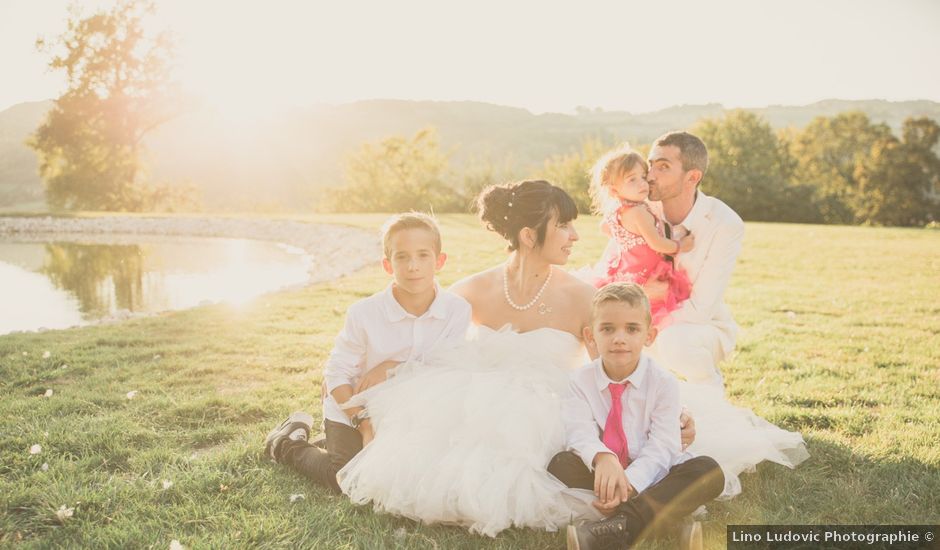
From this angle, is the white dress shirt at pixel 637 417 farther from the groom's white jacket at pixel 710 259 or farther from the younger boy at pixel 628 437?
the groom's white jacket at pixel 710 259

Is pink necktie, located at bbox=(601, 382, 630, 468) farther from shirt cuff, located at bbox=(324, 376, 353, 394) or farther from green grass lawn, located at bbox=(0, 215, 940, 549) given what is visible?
shirt cuff, located at bbox=(324, 376, 353, 394)

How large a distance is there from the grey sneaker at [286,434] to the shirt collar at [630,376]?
75.4 inches

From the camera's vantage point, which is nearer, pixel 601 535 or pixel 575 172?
pixel 601 535

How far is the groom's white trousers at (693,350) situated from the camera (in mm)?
4484

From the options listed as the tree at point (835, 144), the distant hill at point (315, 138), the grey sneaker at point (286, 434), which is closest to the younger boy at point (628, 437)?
the grey sneaker at point (286, 434)

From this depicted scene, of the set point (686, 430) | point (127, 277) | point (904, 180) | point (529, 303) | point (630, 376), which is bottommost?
point (127, 277)

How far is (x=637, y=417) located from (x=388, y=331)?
157cm

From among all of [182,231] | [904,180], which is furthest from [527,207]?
[904,180]

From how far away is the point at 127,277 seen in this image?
48.4 feet

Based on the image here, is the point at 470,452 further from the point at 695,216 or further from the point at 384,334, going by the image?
the point at 695,216

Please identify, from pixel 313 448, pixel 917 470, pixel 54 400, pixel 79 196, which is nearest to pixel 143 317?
pixel 54 400

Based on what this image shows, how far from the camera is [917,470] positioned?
375cm

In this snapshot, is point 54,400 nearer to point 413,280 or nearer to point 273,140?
point 413,280

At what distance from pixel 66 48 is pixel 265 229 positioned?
23.6 meters
